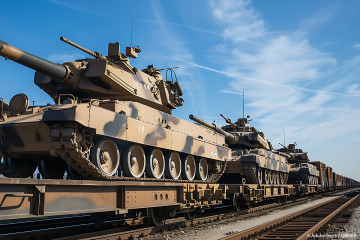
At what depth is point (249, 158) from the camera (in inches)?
779

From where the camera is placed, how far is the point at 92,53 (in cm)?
1238

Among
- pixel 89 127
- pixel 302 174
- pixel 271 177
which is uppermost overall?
pixel 89 127

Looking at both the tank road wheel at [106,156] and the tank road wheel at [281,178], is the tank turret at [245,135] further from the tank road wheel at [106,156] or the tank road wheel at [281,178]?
the tank road wheel at [106,156]

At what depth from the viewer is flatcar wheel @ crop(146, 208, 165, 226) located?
11.4m

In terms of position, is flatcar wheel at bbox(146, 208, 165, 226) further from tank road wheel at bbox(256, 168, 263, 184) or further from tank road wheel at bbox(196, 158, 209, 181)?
tank road wheel at bbox(256, 168, 263, 184)

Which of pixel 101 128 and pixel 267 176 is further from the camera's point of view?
pixel 267 176

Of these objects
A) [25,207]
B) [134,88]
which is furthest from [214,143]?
[25,207]

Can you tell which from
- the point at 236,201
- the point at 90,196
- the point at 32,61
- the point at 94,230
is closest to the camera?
the point at 90,196

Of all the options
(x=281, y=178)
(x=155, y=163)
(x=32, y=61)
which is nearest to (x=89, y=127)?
(x=32, y=61)

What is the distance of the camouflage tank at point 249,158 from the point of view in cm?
1998

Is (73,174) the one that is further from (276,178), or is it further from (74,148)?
(276,178)

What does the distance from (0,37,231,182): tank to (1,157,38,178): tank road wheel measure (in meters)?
0.03

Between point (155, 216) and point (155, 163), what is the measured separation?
1623mm

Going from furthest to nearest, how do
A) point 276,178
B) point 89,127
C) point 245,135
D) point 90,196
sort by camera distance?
point 276,178 < point 245,135 < point 89,127 < point 90,196
